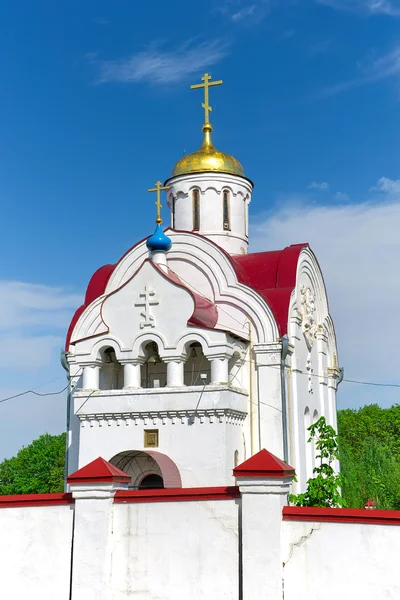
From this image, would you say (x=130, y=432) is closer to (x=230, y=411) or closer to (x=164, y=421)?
(x=164, y=421)

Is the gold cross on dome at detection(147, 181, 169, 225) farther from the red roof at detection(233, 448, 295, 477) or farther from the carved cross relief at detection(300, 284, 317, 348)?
the red roof at detection(233, 448, 295, 477)

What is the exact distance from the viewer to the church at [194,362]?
549 inches

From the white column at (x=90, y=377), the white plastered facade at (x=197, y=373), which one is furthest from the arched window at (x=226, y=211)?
the white column at (x=90, y=377)

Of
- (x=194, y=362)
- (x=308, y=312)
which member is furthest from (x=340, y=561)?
(x=308, y=312)

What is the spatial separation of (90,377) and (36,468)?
26.7 meters

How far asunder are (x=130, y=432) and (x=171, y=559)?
20.6ft

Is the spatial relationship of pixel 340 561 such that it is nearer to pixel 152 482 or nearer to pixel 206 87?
pixel 152 482

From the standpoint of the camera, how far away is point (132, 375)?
14586 millimetres

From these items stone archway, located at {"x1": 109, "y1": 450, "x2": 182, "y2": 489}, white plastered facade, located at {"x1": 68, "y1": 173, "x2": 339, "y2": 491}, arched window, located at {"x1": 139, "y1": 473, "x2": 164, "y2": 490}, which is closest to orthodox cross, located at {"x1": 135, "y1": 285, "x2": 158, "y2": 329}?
white plastered facade, located at {"x1": 68, "y1": 173, "x2": 339, "y2": 491}

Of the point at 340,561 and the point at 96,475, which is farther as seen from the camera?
the point at 96,475

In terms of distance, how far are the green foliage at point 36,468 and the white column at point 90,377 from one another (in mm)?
24786

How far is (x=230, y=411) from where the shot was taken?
45.6 feet

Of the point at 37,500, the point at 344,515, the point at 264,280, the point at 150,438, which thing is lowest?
the point at 344,515

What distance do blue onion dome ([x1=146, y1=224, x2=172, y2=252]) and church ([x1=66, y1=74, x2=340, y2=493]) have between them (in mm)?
22
